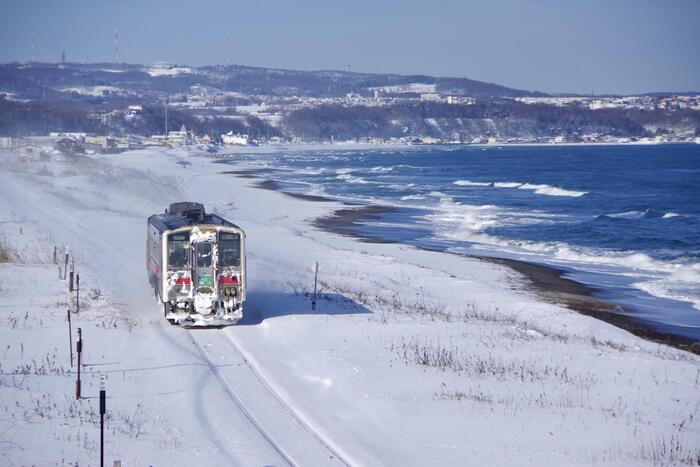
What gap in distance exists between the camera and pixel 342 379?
15.7 m

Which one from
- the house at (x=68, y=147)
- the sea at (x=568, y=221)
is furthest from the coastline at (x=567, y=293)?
the house at (x=68, y=147)

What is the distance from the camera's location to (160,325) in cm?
2009

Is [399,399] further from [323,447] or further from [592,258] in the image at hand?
[592,258]

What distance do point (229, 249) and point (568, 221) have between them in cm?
3706

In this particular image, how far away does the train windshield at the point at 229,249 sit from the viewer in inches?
782

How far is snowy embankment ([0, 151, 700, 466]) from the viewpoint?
12.2 m

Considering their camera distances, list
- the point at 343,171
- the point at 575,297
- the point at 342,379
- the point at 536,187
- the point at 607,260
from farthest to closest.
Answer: the point at 343,171, the point at 536,187, the point at 607,260, the point at 575,297, the point at 342,379

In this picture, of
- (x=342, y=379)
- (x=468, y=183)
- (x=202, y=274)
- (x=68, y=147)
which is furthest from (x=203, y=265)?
(x=68, y=147)

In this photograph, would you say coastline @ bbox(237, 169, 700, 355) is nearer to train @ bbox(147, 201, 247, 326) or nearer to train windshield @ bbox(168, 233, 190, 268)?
train @ bbox(147, 201, 247, 326)

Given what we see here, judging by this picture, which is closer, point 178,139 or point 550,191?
point 550,191

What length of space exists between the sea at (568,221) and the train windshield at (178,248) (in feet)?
44.6

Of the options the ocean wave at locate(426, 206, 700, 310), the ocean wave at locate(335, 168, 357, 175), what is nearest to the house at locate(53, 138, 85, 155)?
the ocean wave at locate(335, 168, 357, 175)

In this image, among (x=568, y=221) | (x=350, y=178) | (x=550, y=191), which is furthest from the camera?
(x=350, y=178)

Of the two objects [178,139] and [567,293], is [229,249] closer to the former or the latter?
[567,293]
